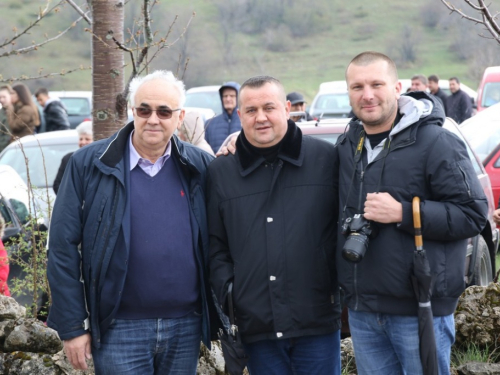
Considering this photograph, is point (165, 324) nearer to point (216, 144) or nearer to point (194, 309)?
point (194, 309)

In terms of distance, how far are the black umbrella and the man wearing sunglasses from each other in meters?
1.00

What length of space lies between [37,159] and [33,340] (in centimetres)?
573

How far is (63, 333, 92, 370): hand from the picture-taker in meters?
3.39

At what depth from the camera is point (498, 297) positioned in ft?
15.7

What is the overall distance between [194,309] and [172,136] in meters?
0.84

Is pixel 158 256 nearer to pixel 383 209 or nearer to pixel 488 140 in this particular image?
pixel 383 209

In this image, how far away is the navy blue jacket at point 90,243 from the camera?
11.0 feet

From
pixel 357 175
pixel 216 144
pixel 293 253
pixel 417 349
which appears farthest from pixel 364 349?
pixel 216 144

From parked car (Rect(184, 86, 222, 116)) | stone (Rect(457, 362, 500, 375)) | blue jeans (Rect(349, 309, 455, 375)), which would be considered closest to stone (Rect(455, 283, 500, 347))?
stone (Rect(457, 362, 500, 375))

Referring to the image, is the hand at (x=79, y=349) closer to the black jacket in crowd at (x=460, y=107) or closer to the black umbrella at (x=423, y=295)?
the black umbrella at (x=423, y=295)

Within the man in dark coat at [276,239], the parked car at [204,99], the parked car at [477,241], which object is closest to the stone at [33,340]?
the man in dark coat at [276,239]

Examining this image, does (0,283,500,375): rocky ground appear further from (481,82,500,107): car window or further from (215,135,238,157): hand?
(481,82,500,107): car window

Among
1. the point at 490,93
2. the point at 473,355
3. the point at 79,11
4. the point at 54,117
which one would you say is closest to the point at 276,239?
the point at 473,355

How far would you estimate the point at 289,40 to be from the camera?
75688 millimetres
